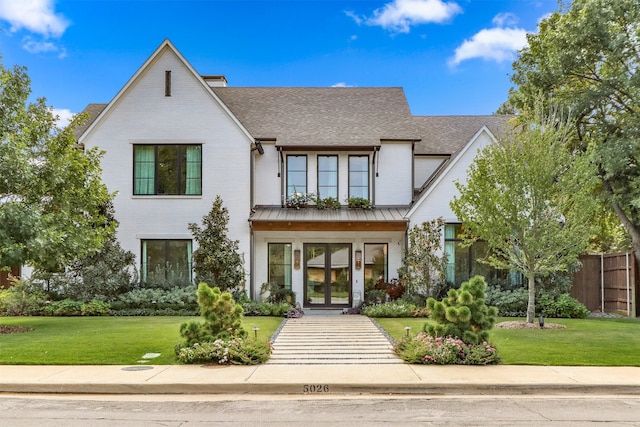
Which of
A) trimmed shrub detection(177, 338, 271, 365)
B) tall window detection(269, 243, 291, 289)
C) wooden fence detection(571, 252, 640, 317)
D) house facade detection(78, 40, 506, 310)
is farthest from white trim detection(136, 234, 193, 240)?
wooden fence detection(571, 252, 640, 317)

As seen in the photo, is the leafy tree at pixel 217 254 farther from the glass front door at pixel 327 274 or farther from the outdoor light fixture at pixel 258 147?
the glass front door at pixel 327 274

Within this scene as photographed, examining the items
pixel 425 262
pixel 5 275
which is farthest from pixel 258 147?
pixel 5 275

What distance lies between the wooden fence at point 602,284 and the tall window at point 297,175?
36.0 ft

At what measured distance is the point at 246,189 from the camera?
2062 cm

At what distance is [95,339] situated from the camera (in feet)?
43.2

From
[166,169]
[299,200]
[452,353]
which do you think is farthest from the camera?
[299,200]

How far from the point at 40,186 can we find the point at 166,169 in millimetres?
6157

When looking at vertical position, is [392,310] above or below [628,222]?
below

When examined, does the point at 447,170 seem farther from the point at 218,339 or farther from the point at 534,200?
the point at 218,339

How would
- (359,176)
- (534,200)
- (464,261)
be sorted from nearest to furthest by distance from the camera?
(534,200), (464,261), (359,176)

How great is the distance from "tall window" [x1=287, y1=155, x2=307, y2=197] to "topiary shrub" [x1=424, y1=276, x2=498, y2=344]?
1129cm

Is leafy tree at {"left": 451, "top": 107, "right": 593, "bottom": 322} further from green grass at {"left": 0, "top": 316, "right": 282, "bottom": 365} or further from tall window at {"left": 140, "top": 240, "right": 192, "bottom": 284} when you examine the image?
tall window at {"left": 140, "top": 240, "right": 192, "bottom": 284}

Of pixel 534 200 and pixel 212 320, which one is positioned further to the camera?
pixel 534 200

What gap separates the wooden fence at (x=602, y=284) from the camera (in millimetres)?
20641
